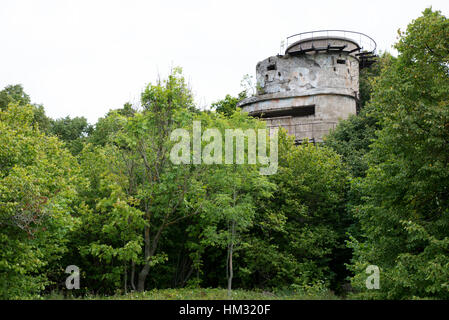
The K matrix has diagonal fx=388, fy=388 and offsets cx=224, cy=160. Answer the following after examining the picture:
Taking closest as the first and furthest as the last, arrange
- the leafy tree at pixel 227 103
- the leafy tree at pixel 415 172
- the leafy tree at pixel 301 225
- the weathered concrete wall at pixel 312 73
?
the leafy tree at pixel 415 172, the leafy tree at pixel 301 225, the weathered concrete wall at pixel 312 73, the leafy tree at pixel 227 103

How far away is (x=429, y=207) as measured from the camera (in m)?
11.5

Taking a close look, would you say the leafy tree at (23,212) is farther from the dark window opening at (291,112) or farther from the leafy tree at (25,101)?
the dark window opening at (291,112)

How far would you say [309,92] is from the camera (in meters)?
32.6

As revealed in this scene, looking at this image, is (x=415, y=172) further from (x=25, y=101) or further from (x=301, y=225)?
(x=25, y=101)

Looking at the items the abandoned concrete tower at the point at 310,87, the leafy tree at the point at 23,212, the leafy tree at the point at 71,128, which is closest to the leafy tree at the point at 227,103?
the abandoned concrete tower at the point at 310,87

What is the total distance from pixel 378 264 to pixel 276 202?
948cm

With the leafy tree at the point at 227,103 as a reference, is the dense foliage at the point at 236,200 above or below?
below

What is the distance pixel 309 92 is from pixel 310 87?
0.80 m

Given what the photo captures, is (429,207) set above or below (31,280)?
above

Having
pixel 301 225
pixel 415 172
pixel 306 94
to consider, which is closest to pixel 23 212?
pixel 415 172

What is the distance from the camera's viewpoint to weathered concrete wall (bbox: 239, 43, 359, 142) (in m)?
32.0

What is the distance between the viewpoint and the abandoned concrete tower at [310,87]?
32094 millimetres
